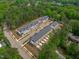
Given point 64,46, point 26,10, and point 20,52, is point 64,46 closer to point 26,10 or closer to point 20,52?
point 20,52

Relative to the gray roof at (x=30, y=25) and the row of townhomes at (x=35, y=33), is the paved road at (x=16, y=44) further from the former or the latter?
the gray roof at (x=30, y=25)

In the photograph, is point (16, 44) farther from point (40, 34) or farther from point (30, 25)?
point (30, 25)

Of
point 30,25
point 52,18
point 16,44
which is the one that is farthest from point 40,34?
point 52,18

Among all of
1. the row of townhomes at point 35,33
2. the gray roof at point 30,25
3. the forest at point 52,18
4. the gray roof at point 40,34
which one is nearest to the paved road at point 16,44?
the row of townhomes at point 35,33

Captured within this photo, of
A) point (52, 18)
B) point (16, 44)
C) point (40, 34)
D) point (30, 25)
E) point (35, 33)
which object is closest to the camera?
point (16, 44)

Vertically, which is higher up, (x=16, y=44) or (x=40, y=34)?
(x=16, y=44)

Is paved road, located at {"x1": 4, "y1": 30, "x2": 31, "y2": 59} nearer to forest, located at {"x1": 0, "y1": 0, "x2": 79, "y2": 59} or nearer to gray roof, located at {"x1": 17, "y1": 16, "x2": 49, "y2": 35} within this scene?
forest, located at {"x1": 0, "y1": 0, "x2": 79, "y2": 59}

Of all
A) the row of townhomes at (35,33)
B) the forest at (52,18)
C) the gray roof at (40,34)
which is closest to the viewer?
the forest at (52,18)

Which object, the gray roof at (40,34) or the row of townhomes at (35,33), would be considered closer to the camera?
the row of townhomes at (35,33)

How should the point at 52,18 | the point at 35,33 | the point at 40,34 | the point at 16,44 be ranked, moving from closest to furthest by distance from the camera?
the point at 16,44 < the point at 40,34 < the point at 35,33 < the point at 52,18

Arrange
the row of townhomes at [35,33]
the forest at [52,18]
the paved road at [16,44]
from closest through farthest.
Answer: the forest at [52,18] → the paved road at [16,44] → the row of townhomes at [35,33]
